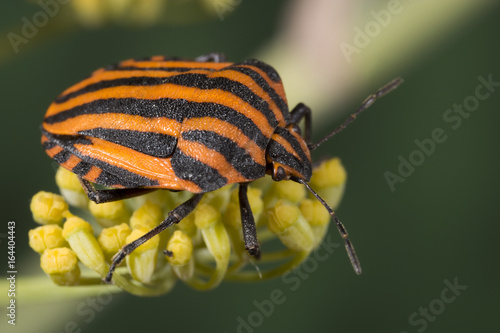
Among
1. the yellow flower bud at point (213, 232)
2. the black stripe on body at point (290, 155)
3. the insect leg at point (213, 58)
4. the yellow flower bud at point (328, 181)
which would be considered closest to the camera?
the yellow flower bud at point (213, 232)

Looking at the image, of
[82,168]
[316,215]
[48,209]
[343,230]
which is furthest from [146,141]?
[343,230]

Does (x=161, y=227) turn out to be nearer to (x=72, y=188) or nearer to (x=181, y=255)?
(x=181, y=255)

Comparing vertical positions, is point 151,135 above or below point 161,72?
below

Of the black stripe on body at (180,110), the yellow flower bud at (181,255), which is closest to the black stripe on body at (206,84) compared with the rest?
the black stripe on body at (180,110)

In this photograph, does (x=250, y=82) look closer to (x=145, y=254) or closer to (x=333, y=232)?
(x=145, y=254)

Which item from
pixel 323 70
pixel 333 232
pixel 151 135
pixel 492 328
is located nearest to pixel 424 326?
pixel 492 328

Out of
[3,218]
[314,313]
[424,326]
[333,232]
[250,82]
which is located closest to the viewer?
[250,82]

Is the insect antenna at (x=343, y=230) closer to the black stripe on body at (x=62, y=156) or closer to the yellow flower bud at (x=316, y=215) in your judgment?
the yellow flower bud at (x=316, y=215)
